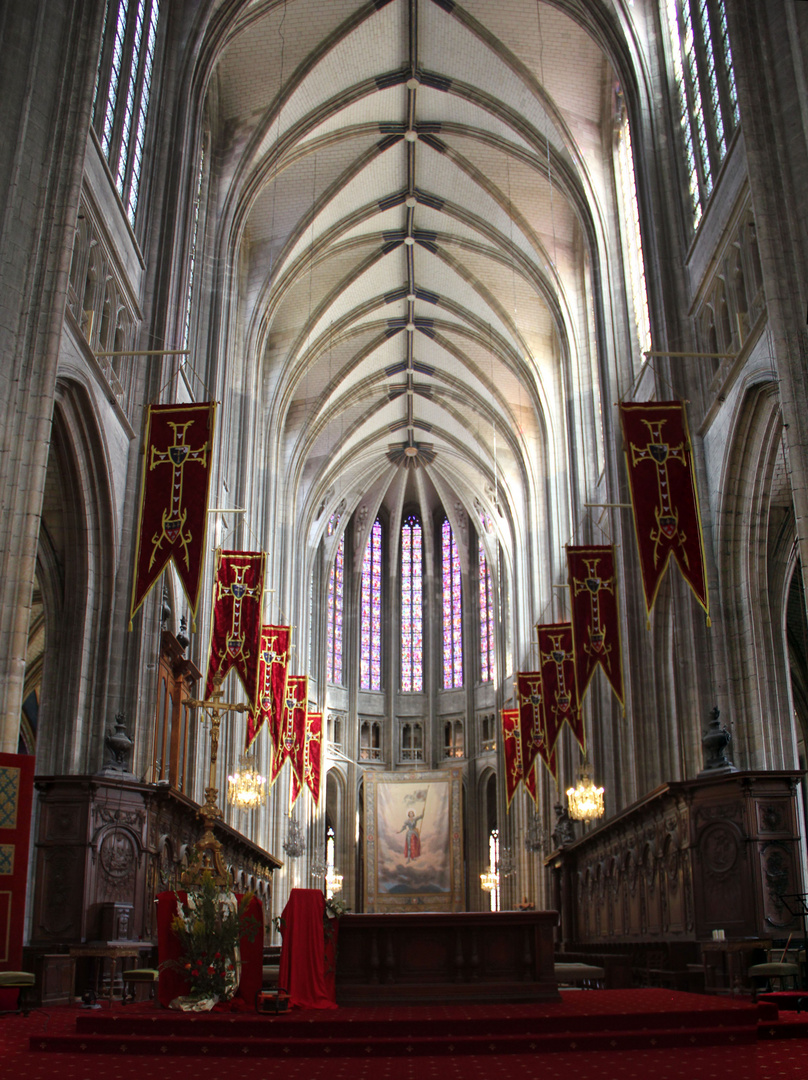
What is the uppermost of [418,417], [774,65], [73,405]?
[418,417]

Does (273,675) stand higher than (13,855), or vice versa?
(273,675)

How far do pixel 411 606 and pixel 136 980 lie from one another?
114 feet

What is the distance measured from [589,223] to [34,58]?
15119 mm

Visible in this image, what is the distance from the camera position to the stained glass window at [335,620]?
44656mm

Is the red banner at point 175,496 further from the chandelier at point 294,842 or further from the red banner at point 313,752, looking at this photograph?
the chandelier at point 294,842

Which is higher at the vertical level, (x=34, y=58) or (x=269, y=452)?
(x=269, y=452)

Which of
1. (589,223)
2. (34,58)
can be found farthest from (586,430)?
(34,58)

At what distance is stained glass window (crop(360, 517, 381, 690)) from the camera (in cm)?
4594

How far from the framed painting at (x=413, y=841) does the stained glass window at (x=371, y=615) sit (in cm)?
489

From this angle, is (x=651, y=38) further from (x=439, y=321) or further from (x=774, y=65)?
(x=439, y=321)

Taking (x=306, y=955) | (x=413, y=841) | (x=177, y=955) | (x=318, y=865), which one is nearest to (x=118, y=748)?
(x=177, y=955)

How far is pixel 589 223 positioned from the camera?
24.8 metres

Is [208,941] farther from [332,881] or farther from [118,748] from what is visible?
[332,881]

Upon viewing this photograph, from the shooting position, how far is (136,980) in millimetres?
12453
